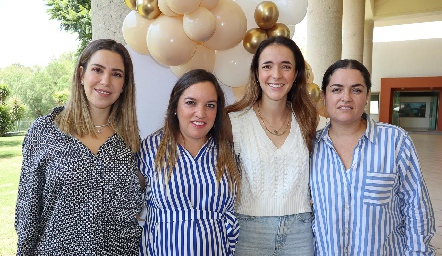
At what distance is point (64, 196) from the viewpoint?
151 centimetres

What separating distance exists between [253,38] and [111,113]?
101 cm

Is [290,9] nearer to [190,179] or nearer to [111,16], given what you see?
[111,16]

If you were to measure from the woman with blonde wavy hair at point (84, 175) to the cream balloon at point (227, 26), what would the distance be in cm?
66

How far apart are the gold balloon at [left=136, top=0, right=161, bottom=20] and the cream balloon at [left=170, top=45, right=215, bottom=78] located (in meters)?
0.31

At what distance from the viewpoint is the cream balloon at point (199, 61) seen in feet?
7.25

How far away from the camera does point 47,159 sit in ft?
4.95

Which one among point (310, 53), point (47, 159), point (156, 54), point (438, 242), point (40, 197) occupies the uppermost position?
point (310, 53)

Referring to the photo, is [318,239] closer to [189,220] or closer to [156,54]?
[189,220]

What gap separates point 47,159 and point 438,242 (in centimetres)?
397

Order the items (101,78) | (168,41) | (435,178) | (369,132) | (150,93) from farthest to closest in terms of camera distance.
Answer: (435,178), (150,93), (168,41), (369,132), (101,78)

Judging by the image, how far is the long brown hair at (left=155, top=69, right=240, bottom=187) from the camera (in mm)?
1663

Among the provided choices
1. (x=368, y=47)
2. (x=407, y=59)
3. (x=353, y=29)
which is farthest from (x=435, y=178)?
(x=407, y=59)

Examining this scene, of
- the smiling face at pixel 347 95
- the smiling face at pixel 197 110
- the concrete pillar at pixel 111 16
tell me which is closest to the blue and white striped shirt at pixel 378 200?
the smiling face at pixel 347 95

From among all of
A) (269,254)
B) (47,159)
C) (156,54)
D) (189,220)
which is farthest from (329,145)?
(47,159)
